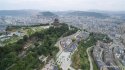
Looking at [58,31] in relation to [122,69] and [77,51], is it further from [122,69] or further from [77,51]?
[122,69]

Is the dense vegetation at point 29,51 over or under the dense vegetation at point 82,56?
over

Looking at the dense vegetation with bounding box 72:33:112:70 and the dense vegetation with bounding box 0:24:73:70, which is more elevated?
the dense vegetation with bounding box 0:24:73:70

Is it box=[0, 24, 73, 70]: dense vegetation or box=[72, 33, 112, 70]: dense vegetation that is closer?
box=[0, 24, 73, 70]: dense vegetation

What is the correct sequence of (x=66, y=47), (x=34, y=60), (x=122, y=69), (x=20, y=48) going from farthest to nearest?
(x=66, y=47) → (x=122, y=69) → (x=20, y=48) → (x=34, y=60)

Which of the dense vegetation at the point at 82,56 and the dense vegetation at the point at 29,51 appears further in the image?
the dense vegetation at the point at 82,56

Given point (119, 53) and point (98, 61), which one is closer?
point (98, 61)

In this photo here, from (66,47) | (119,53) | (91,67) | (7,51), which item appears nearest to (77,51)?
(66,47)

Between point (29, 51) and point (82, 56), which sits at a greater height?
point (29, 51)

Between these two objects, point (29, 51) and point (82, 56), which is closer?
point (29, 51)
